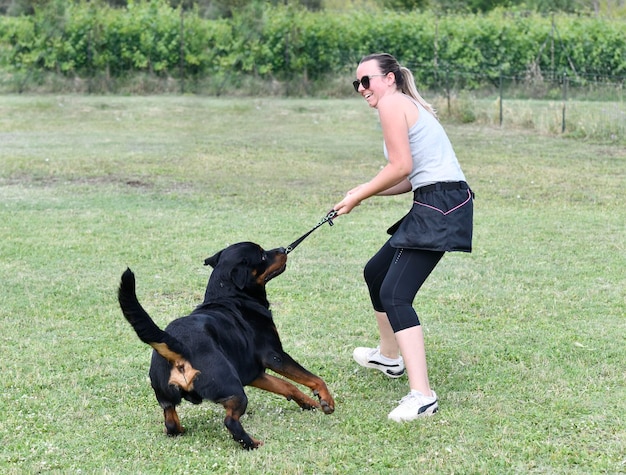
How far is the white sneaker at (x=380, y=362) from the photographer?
523 cm

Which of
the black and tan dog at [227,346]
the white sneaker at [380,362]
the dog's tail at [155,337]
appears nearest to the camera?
the dog's tail at [155,337]

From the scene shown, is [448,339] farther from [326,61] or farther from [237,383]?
[326,61]

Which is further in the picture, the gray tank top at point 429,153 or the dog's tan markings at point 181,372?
the gray tank top at point 429,153

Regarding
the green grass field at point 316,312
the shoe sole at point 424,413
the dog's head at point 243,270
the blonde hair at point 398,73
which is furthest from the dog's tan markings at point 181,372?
the blonde hair at point 398,73

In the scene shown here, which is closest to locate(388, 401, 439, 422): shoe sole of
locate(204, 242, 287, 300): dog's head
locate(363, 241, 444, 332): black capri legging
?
locate(363, 241, 444, 332): black capri legging

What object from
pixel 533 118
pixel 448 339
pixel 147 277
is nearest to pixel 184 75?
pixel 533 118

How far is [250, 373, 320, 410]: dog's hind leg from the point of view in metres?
4.55

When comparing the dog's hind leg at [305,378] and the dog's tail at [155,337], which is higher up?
the dog's tail at [155,337]

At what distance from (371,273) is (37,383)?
6.65ft

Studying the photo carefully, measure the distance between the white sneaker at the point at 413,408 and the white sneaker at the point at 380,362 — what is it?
0.65 metres

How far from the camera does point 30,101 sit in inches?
952

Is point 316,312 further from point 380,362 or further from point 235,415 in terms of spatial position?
point 235,415

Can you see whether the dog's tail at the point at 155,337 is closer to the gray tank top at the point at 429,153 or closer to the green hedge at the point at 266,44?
the gray tank top at the point at 429,153

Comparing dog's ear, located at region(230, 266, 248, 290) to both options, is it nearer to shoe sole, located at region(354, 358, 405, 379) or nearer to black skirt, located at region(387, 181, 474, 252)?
black skirt, located at region(387, 181, 474, 252)
